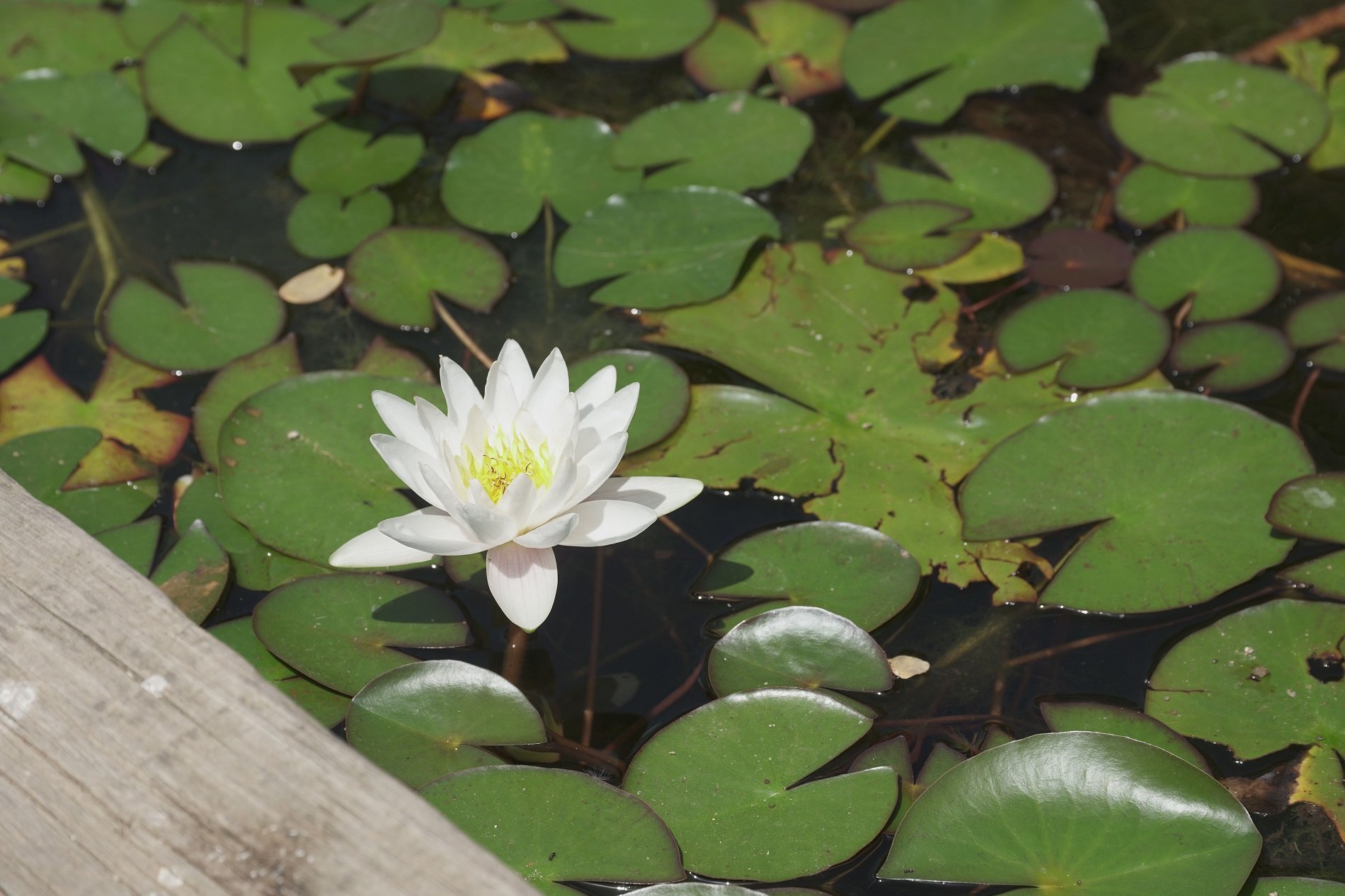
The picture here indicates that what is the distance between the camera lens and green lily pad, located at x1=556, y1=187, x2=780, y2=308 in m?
2.83

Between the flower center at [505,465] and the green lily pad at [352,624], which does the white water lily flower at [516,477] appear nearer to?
the flower center at [505,465]

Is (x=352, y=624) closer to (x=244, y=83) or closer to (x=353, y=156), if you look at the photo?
(x=353, y=156)

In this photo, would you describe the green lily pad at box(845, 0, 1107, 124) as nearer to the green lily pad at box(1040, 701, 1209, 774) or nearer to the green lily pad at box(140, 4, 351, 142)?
the green lily pad at box(140, 4, 351, 142)

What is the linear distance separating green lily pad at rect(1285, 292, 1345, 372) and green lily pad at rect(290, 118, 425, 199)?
8.68 feet

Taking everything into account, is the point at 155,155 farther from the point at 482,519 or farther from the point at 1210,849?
the point at 1210,849

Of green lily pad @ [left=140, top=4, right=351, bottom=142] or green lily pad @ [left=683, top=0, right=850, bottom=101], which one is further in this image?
green lily pad @ [left=683, top=0, right=850, bottom=101]

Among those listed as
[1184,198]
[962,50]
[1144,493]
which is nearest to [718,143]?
[962,50]

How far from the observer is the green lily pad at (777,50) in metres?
3.46

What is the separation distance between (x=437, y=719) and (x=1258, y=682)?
163 cm

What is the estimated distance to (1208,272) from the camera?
282cm

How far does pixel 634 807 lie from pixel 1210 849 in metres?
0.98

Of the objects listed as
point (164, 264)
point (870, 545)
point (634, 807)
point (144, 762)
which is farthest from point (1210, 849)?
point (164, 264)

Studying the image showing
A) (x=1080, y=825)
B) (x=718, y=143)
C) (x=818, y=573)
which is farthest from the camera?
(x=718, y=143)

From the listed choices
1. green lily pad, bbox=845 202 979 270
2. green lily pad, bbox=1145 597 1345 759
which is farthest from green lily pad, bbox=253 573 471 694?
green lily pad, bbox=845 202 979 270
